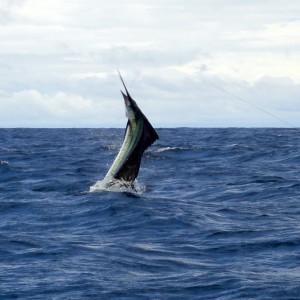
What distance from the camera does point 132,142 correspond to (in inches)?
769

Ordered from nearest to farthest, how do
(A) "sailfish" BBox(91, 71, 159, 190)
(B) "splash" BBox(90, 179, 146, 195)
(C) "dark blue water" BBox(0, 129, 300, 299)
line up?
(C) "dark blue water" BBox(0, 129, 300, 299), (A) "sailfish" BBox(91, 71, 159, 190), (B) "splash" BBox(90, 179, 146, 195)

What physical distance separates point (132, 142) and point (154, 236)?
4.10m

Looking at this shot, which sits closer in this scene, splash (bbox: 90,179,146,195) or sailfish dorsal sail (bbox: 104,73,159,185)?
sailfish dorsal sail (bbox: 104,73,159,185)

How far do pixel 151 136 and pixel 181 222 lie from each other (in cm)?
269

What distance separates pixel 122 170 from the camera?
20.2m

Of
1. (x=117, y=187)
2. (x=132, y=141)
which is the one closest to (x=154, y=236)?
(x=132, y=141)

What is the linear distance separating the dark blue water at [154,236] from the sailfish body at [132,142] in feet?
2.43

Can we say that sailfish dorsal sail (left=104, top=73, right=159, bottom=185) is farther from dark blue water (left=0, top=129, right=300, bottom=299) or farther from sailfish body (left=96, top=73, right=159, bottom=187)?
dark blue water (left=0, top=129, right=300, bottom=299)

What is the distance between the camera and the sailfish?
1869cm

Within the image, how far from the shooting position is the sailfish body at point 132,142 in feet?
61.3

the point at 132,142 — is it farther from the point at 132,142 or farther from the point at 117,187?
the point at 117,187

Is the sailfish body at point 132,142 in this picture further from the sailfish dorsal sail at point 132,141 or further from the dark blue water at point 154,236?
the dark blue water at point 154,236

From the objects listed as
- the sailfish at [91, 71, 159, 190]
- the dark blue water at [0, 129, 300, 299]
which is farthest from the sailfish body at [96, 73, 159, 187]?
the dark blue water at [0, 129, 300, 299]

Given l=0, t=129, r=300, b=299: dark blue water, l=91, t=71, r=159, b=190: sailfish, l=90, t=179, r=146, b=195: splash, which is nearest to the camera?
l=0, t=129, r=300, b=299: dark blue water
